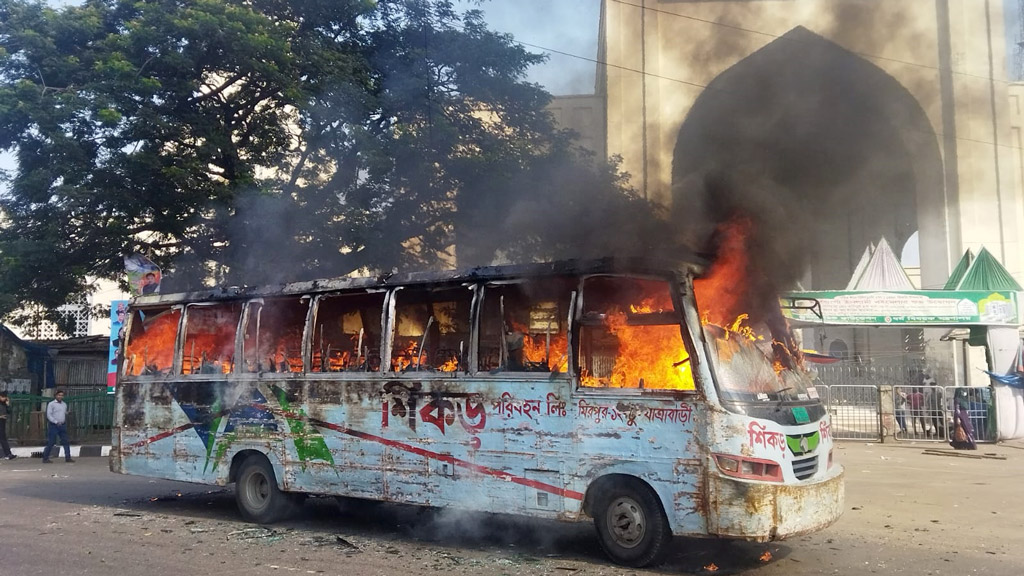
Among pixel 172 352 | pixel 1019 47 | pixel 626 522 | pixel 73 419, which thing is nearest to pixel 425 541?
pixel 626 522

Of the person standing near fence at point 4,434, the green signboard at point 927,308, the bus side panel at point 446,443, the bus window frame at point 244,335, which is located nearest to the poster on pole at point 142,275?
the person standing near fence at point 4,434

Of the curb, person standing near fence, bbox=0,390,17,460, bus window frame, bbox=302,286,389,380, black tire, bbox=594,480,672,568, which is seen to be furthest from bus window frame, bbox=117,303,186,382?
person standing near fence, bbox=0,390,17,460

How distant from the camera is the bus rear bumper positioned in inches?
225

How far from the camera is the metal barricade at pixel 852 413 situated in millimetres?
18281

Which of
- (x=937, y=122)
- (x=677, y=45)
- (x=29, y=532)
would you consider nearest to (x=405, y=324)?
(x=29, y=532)

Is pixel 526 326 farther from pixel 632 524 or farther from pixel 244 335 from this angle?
pixel 244 335

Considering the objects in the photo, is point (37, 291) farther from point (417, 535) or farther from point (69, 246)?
point (417, 535)

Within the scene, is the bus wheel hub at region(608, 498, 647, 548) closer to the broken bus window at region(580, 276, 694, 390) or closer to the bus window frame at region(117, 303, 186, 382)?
the broken bus window at region(580, 276, 694, 390)

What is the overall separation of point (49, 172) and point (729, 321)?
1349 cm

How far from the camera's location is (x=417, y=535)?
25.9ft

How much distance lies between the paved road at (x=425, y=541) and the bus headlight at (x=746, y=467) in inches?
37.6

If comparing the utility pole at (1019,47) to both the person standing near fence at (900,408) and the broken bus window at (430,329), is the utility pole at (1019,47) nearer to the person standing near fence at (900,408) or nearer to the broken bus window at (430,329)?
the person standing near fence at (900,408)

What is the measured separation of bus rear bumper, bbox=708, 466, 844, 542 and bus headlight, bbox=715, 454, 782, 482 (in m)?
0.05

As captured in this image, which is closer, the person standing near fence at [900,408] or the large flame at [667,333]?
the large flame at [667,333]
